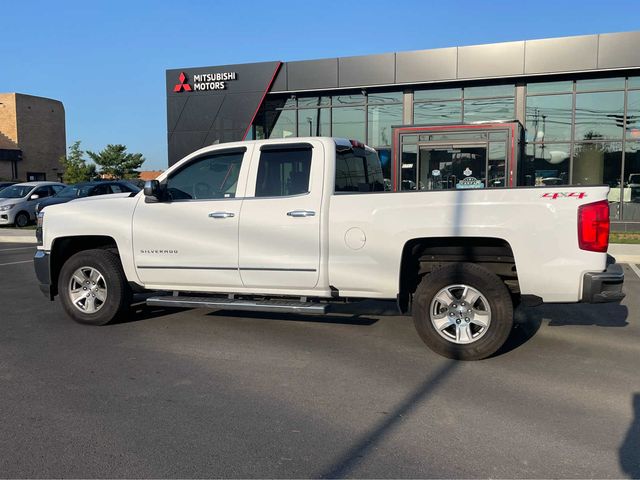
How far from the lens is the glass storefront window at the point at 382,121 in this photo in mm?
18641

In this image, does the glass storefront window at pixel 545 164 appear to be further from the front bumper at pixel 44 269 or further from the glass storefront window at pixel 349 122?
the front bumper at pixel 44 269

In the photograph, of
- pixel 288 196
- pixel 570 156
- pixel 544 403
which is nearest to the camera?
pixel 544 403

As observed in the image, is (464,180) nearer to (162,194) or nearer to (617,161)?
(617,161)

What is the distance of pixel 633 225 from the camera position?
16906 millimetres

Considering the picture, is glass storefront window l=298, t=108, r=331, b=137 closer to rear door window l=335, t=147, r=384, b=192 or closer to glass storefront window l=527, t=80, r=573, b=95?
glass storefront window l=527, t=80, r=573, b=95

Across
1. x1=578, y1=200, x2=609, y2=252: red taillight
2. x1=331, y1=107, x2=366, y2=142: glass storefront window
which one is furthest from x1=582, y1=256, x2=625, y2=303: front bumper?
x1=331, y1=107, x2=366, y2=142: glass storefront window

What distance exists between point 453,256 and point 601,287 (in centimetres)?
130

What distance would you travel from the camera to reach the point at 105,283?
6141mm

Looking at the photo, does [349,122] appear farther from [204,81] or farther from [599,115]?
[599,115]

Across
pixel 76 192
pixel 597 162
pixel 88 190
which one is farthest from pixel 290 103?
pixel 597 162

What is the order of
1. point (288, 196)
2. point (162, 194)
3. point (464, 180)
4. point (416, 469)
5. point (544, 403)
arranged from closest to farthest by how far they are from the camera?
point (416, 469), point (544, 403), point (288, 196), point (162, 194), point (464, 180)

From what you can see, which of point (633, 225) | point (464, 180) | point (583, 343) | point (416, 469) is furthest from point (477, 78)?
point (416, 469)

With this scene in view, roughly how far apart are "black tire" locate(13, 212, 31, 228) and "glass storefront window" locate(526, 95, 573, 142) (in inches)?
711

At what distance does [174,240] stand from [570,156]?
15.0 meters
